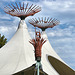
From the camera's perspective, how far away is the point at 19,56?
43.6ft

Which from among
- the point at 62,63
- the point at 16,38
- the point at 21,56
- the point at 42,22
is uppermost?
the point at 42,22

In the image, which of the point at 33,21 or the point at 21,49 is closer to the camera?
the point at 21,49

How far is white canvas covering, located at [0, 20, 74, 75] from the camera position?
1244 centimetres

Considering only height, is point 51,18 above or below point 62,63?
above

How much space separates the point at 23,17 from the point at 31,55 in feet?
13.0

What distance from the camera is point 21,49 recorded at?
1389cm

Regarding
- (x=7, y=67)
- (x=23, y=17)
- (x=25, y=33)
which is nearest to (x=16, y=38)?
(x=25, y=33)

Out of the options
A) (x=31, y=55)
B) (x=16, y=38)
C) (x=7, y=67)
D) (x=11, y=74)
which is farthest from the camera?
(x=16, y=38)

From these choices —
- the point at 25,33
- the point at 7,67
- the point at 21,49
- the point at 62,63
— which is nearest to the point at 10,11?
the point at 25,33

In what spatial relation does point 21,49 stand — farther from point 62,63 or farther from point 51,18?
point 51,18

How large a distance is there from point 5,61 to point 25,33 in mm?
3403

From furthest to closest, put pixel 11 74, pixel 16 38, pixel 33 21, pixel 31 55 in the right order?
pixel 33 21 < pixel 16 38 < pixel 31 55 < pixel 11 74

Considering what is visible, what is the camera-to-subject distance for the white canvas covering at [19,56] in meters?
12.4

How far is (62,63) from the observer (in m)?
16.4
